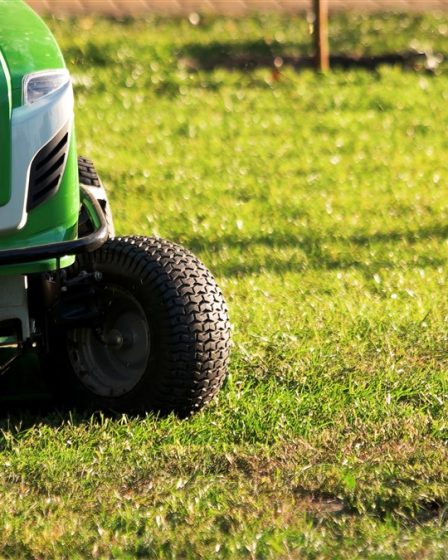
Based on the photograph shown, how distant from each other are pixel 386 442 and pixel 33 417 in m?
1.27

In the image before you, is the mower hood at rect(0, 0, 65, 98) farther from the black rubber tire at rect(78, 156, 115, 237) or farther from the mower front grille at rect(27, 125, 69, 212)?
the black rubber tire at rect(78, 156, 115, 237)

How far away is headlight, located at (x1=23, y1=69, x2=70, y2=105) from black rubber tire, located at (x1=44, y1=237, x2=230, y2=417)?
638 mm

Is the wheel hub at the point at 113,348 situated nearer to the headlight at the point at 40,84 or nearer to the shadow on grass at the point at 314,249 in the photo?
the headlight at the point at 40,84

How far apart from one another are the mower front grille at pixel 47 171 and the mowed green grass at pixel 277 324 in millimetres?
813

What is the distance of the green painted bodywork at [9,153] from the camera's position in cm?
461

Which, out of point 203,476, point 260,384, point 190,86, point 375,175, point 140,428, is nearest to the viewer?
point 203,476

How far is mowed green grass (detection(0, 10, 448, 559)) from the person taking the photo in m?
4.09

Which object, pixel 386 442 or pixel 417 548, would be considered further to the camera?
pixel 386 442

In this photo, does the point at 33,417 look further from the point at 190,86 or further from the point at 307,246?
the point at 190,86

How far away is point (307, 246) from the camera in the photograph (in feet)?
23.2

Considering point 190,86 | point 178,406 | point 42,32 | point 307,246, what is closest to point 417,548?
point 178,406

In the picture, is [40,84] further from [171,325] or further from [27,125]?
[171,325]

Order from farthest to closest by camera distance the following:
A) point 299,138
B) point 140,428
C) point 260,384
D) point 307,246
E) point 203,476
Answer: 1. point 299,138
2. point 307,246
3. point 260,384
4. point 140,428
5. point 203,476

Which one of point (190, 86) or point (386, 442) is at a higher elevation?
point (386, 442)
